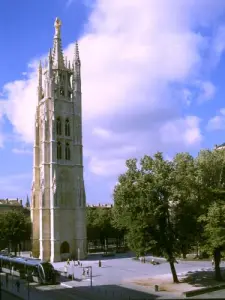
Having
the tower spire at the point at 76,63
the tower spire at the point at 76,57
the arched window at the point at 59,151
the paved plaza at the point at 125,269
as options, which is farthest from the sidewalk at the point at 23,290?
the tower spire at the point at 76,57

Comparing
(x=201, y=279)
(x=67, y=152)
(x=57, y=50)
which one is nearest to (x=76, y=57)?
(x=57, y=50)

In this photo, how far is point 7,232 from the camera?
77.9 metres

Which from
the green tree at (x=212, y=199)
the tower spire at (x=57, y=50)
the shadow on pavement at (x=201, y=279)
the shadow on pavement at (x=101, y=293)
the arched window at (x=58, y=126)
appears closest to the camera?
the shadow on pavement at (x=101, y=293)

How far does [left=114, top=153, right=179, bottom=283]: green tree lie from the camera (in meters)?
39.2

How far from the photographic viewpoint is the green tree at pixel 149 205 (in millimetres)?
39156

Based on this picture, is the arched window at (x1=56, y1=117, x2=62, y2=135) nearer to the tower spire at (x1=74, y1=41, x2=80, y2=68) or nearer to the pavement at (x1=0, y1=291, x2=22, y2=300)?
the tower spire at (x1=74, y1=41, x2=80, y2=68)

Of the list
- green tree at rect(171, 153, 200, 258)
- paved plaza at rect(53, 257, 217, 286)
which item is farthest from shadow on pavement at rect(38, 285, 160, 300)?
green tree at rect(171, 153, 200, 258)

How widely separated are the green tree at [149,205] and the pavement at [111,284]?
465 cm

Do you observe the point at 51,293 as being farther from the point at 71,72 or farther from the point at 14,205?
the point at 14,205

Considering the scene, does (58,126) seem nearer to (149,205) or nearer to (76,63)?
(76,63)

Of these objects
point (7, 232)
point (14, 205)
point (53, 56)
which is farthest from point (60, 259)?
point (14, 205)

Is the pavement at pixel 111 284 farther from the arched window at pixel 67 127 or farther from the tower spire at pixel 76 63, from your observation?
the tower spire at pixel 76 63

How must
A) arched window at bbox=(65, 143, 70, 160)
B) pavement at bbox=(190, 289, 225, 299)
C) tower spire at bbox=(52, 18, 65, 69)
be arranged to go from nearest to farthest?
1. pavement at bbox=(190, 289, 225, 299)
2. arched window at bbox=(65, 143, 70, 160)
3. tower spire at bbox=(52, 18, 65, 69)

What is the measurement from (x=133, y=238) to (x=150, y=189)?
5.48 meters
